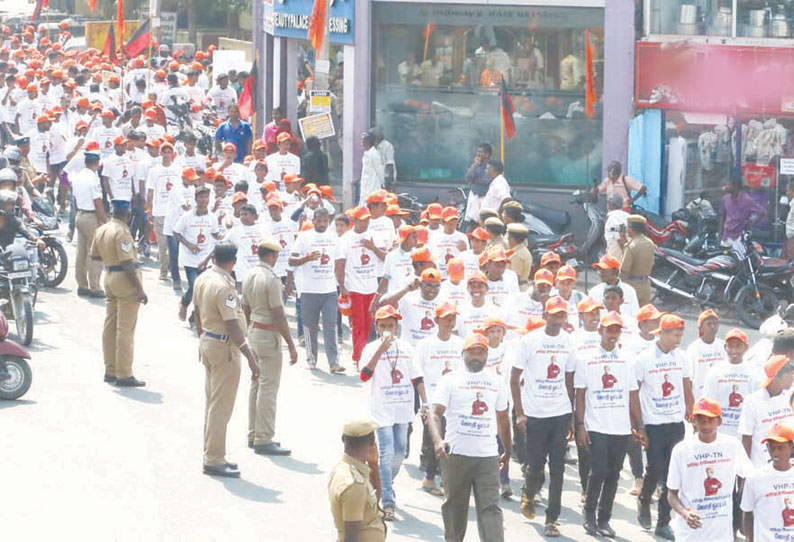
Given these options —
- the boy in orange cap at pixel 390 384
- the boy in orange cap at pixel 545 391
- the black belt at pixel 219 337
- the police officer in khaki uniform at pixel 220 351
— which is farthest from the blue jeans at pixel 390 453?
the black belt at pixel 219 337

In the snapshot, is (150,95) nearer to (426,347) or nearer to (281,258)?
(281,258)

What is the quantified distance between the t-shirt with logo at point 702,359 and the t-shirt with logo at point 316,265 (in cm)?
525

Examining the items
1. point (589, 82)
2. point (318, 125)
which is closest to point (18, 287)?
point (318, 125)

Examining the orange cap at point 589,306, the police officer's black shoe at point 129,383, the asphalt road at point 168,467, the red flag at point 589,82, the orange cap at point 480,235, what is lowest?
the asphalt road at point 168,467

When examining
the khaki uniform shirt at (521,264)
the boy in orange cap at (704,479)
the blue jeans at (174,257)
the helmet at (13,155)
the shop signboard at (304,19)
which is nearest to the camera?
the boy in orange cap at (704,479)

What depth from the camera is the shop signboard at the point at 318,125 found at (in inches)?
868

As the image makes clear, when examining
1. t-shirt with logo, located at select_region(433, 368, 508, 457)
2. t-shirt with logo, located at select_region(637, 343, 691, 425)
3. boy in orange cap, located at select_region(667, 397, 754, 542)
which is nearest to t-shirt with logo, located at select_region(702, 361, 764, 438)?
t-shirt with logo, located at select_region(637, 343, 691, 425)

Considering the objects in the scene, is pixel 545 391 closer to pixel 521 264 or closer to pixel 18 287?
pixel 521 264

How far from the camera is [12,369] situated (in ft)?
47.6

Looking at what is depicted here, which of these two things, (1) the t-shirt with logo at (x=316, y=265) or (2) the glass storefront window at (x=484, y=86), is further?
(2) the glass storefront window at (x=484, y=86)

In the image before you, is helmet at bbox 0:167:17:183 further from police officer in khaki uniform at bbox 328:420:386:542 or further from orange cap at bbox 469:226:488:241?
police officer in khaki uniform at bbox 328:420:386:542

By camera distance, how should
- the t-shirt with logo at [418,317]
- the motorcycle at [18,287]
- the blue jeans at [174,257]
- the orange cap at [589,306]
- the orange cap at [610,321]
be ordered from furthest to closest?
the blue jeans at [174,257]
the motorcycle at [18,287]
the t-shirt with logo at [418,317]
the orange cap at [589,306]
the orange cap at [610,321]

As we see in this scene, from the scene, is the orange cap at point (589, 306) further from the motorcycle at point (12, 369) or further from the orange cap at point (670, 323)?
the motorcycle at point (12, 369)

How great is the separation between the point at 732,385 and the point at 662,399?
1.76 feet
